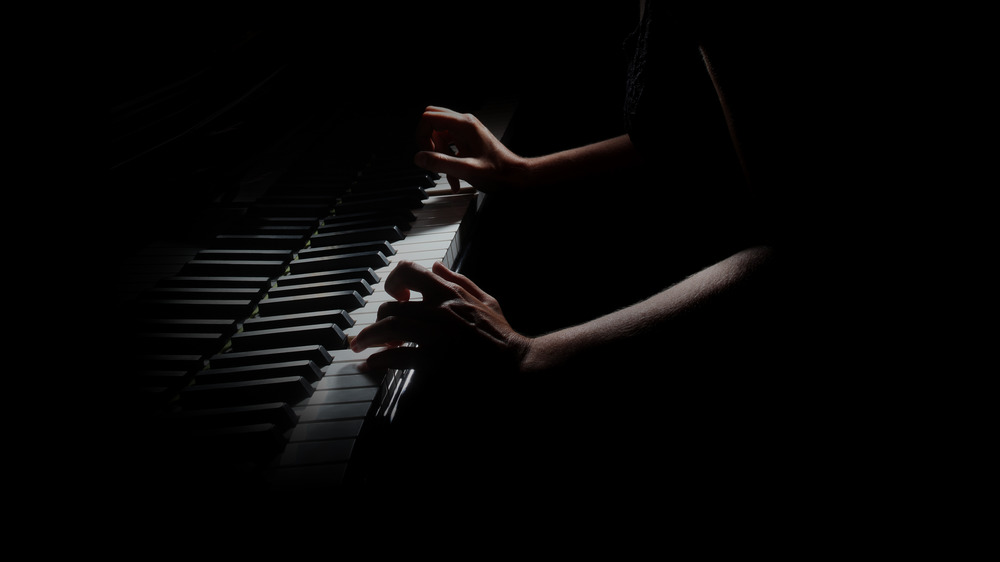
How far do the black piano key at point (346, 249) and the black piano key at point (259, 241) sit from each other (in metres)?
0.04

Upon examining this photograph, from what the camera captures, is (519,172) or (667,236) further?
(667,236)

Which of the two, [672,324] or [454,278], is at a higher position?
[454,278]

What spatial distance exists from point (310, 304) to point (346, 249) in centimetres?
25

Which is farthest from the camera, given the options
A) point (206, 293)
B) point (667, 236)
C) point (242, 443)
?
point (667, 236)

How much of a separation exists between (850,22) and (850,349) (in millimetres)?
634

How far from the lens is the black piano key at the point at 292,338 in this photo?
106cm

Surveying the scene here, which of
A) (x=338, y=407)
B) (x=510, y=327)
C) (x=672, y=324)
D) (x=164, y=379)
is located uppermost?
(x=164, y=379)

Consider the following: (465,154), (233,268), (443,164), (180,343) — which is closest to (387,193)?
(443,164)

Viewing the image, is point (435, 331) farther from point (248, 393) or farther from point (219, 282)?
point (219, 282)

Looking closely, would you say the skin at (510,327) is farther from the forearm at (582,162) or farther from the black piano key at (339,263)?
the forearm at (582,162)

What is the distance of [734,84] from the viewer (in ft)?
3.06

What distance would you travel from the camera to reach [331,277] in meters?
1.26

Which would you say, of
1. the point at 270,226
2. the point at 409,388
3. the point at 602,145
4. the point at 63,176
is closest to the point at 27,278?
the point at 63,176

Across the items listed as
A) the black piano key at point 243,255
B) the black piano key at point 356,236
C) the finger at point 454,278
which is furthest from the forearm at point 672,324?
the black piano key at point 243,255
